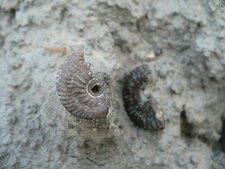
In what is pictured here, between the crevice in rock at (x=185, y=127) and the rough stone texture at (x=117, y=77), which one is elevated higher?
the rough stone texture at (x=117, y=77)

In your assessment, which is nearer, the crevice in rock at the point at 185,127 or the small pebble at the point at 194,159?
the small pebble at the point at 194,159

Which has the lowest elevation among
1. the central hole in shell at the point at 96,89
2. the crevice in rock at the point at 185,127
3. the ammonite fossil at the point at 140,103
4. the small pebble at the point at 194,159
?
the small pebble at the point at 194,159

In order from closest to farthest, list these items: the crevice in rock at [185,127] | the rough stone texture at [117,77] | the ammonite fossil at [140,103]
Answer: the rough stone texture at [117,77] < the ammonite fossil at [140,103] < the crevice in rock at [185,127]

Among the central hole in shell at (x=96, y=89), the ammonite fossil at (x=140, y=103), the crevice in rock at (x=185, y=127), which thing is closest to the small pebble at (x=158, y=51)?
the ammonite fossil at (x=140, y=103)

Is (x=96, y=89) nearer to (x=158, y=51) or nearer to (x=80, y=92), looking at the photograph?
(x=80, y=92)

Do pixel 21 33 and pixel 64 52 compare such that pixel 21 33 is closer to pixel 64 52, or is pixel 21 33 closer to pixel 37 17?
pixel 37 17

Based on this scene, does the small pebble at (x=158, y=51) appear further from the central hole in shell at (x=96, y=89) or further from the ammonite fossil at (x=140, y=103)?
the central hole in shell at (x=96, y=89)
